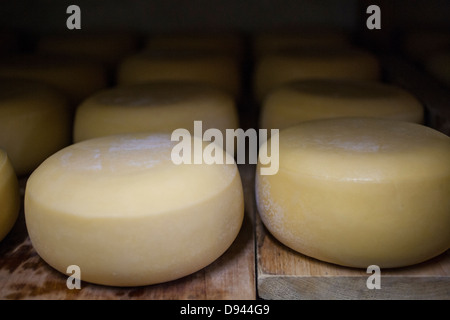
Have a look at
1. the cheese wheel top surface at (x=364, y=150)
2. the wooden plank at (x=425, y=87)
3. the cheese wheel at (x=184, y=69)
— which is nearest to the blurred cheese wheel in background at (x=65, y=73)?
the cheese wheel at (x=184, y=69)

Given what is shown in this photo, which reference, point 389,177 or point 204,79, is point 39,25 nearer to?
point 204,79

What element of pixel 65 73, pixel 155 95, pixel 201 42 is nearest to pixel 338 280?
pixel 155 95

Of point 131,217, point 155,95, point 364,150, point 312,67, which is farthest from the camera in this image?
point 312,67

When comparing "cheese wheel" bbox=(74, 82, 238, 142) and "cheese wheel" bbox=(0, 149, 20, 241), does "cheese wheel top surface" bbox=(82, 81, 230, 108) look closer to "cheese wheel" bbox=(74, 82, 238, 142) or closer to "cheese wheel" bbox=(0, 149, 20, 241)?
"cheese wheel" bbox=(74, 82, 238, 142)

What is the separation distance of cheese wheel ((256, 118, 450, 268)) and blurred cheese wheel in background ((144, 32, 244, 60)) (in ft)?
4.28

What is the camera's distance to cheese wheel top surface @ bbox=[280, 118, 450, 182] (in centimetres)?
98

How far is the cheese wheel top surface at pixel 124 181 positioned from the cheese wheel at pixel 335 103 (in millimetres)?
441

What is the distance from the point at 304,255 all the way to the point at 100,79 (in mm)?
1198

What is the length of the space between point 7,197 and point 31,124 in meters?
0.38

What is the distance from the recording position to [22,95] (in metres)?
1.52

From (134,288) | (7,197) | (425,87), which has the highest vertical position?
(425,87)

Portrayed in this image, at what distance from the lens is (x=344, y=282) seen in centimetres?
100

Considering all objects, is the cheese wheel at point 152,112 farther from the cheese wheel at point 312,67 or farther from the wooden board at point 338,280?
the wooden board at point 338,280

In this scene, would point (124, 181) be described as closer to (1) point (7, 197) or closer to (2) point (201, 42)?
(1) point (7, 197)
